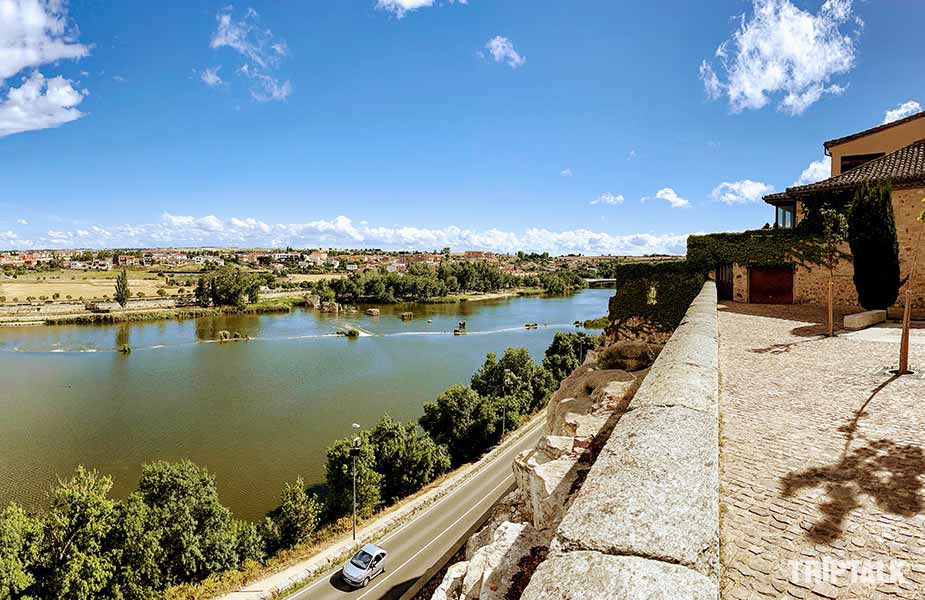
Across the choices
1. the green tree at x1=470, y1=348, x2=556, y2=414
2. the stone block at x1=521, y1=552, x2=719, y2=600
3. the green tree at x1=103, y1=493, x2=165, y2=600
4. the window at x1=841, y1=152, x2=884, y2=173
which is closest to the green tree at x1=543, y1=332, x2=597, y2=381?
the green tree at x1=470, y1=348, x2=556, y2=414

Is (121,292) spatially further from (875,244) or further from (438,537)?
(875,244)

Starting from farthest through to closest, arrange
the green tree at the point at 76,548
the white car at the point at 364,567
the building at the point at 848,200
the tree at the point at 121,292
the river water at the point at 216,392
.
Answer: the tree at the point at 121,292 < the river water at the point at 216,392 < the white car at the point at 364,567 < the green tree at the point at 76,548 < the building at the point at 848,200

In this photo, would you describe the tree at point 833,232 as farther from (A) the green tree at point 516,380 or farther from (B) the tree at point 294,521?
(A) the green tree at point 516,380

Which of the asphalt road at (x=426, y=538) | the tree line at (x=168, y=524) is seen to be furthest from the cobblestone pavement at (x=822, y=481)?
the tree line at (x=168, y=524)

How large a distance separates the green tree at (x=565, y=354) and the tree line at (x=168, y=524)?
14.5 meters

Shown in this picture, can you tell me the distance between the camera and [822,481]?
9.21 ft

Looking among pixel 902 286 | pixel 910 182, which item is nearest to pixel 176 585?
pixel 902 286

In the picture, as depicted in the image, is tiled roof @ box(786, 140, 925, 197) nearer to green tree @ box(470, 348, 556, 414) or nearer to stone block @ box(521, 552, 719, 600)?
stone block @ box(521, 552, 719, 600)

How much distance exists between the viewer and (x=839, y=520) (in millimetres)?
2412

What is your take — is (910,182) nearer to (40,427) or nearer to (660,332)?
(660,332)

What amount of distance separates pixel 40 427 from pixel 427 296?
63.1 metres

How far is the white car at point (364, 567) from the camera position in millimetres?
12820

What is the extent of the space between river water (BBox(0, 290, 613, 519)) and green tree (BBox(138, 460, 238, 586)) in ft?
9.85

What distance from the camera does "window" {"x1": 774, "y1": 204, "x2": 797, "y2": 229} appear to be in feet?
46.8
